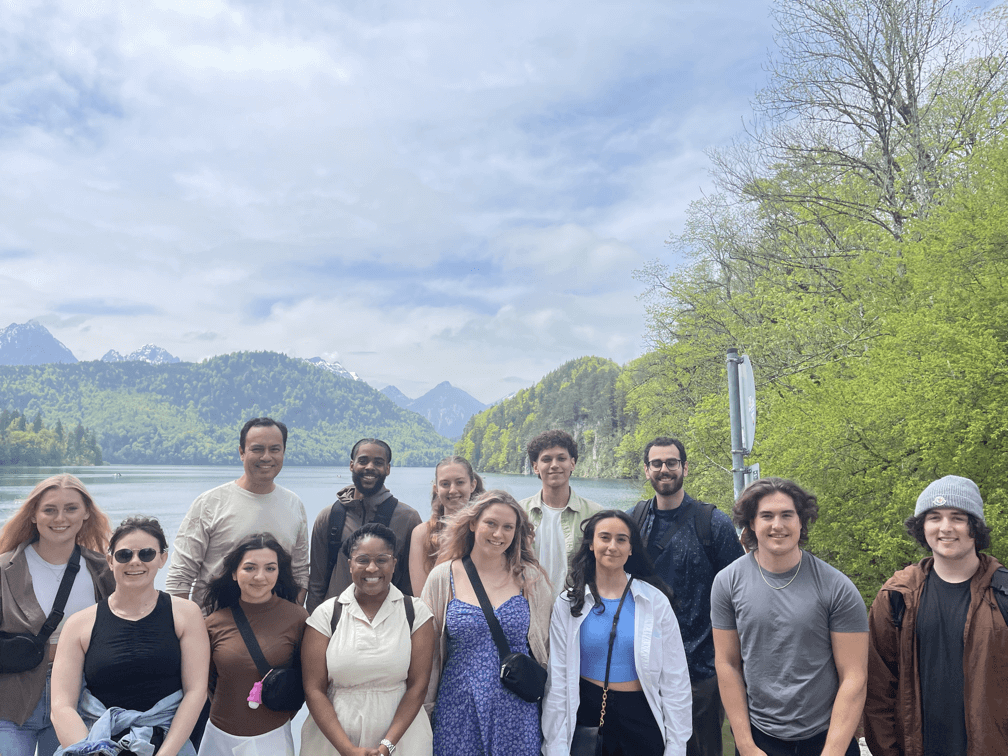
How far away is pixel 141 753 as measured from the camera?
3.23m

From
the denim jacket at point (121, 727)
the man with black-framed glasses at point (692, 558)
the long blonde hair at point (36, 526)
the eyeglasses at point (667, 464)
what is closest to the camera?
the denim jacket at point (121, 727)

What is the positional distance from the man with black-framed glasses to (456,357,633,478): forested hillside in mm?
50961

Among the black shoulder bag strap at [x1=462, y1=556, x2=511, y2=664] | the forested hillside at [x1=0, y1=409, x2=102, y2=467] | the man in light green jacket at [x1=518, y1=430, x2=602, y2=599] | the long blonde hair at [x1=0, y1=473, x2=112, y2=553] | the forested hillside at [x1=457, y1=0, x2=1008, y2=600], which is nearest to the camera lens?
the black shoulder bag strap at [x1=462, y1=556, x2=511, y2=664]

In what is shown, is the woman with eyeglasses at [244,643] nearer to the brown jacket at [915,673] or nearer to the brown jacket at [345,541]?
the brown jacket at [345,541]

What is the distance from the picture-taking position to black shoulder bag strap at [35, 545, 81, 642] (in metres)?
3.74

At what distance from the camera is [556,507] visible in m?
4.48

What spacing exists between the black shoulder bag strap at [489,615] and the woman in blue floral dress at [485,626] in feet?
0.10

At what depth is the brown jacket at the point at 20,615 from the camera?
362 centimetres

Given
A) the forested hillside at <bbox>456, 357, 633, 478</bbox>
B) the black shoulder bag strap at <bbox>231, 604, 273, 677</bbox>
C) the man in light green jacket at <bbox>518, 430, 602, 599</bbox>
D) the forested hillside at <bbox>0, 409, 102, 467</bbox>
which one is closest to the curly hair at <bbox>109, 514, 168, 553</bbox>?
the black shoulder bag strap at <bbox>231, 604, 273, 677</bbox>

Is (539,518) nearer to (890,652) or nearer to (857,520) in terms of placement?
(890,652)

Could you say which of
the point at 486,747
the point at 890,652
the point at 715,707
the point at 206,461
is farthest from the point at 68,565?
the point at 206,461

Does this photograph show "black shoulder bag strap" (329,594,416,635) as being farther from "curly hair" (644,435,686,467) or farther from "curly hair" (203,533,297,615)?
"curly hair" (644,435,686,467)

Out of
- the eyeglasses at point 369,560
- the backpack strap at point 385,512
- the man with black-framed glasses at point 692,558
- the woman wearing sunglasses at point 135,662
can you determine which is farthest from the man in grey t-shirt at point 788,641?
the woman wearing sunglasses at point 135,662

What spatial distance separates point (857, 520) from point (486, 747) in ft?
25.4
